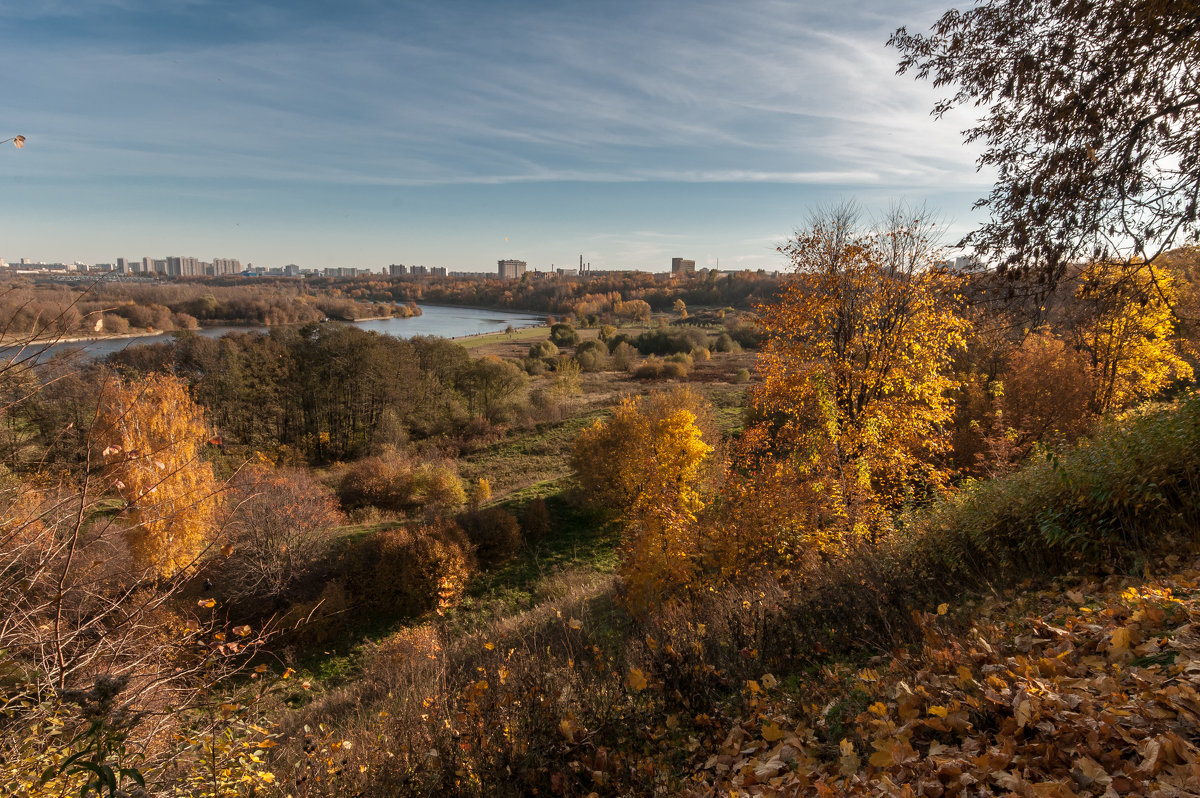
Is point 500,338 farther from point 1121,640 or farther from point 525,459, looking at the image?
point 1121,640

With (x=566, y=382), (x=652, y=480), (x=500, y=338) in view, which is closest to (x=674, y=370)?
(x=566, y=382)

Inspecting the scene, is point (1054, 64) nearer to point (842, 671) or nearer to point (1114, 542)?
point (1114, 542)

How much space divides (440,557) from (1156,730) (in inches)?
726

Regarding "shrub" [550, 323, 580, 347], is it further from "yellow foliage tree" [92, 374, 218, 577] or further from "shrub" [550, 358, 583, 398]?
"yellow foliage tree" [92, 374, 218, 577]

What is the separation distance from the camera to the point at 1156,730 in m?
2.62

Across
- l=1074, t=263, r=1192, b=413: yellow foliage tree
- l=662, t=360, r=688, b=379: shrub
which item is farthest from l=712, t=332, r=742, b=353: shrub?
l=1074, t=263, r=1192, b=413: yellow foliage tree

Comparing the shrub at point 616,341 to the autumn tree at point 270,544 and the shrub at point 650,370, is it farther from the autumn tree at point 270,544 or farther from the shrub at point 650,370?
the autumn tree at point 270,544

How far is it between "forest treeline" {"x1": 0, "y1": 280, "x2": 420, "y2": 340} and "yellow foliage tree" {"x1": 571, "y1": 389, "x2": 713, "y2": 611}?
958 centimetres

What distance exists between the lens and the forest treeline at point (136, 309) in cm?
346

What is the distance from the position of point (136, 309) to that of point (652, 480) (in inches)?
973

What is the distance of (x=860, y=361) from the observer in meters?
12.9

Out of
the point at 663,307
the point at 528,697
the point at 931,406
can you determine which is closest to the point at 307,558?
the point at 528,697

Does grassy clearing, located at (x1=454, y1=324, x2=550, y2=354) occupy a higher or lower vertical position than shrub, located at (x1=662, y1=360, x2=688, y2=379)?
higher

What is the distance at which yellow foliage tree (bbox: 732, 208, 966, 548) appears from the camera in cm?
1205
